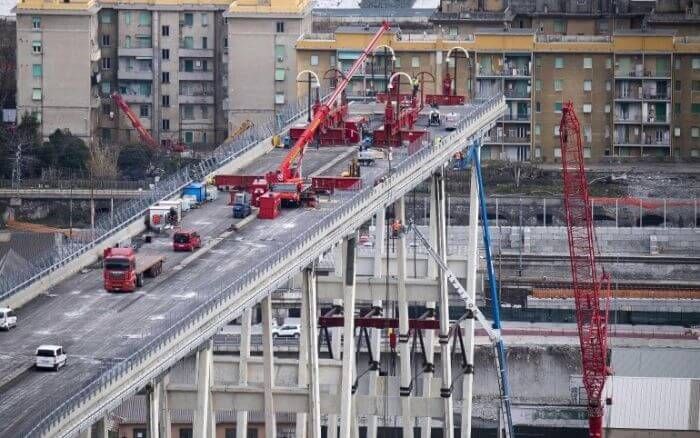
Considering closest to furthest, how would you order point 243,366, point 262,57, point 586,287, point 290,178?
point 243,366 < point 290,178 < point 586,287 < point 262,57

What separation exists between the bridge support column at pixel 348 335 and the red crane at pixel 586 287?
13599 millimetres

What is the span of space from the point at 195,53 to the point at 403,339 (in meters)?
48.4

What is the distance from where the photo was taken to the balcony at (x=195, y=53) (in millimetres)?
122750

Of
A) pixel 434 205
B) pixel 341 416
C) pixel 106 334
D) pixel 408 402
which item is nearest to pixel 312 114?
pixel 434 205

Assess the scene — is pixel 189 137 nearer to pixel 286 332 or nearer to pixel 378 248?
pixel 286 332

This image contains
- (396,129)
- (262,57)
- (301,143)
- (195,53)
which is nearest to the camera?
(301,143)

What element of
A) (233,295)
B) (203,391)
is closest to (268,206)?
(233,295)

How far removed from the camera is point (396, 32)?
119625 mm

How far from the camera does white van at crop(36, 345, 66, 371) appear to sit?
53938 mm

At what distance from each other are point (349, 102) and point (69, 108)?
3087 cm

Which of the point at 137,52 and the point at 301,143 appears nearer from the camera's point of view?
the point at 301,143

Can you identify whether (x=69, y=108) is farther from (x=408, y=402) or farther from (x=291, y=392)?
(x=291, y=392)

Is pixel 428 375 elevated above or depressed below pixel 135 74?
below

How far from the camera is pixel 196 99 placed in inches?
4847
